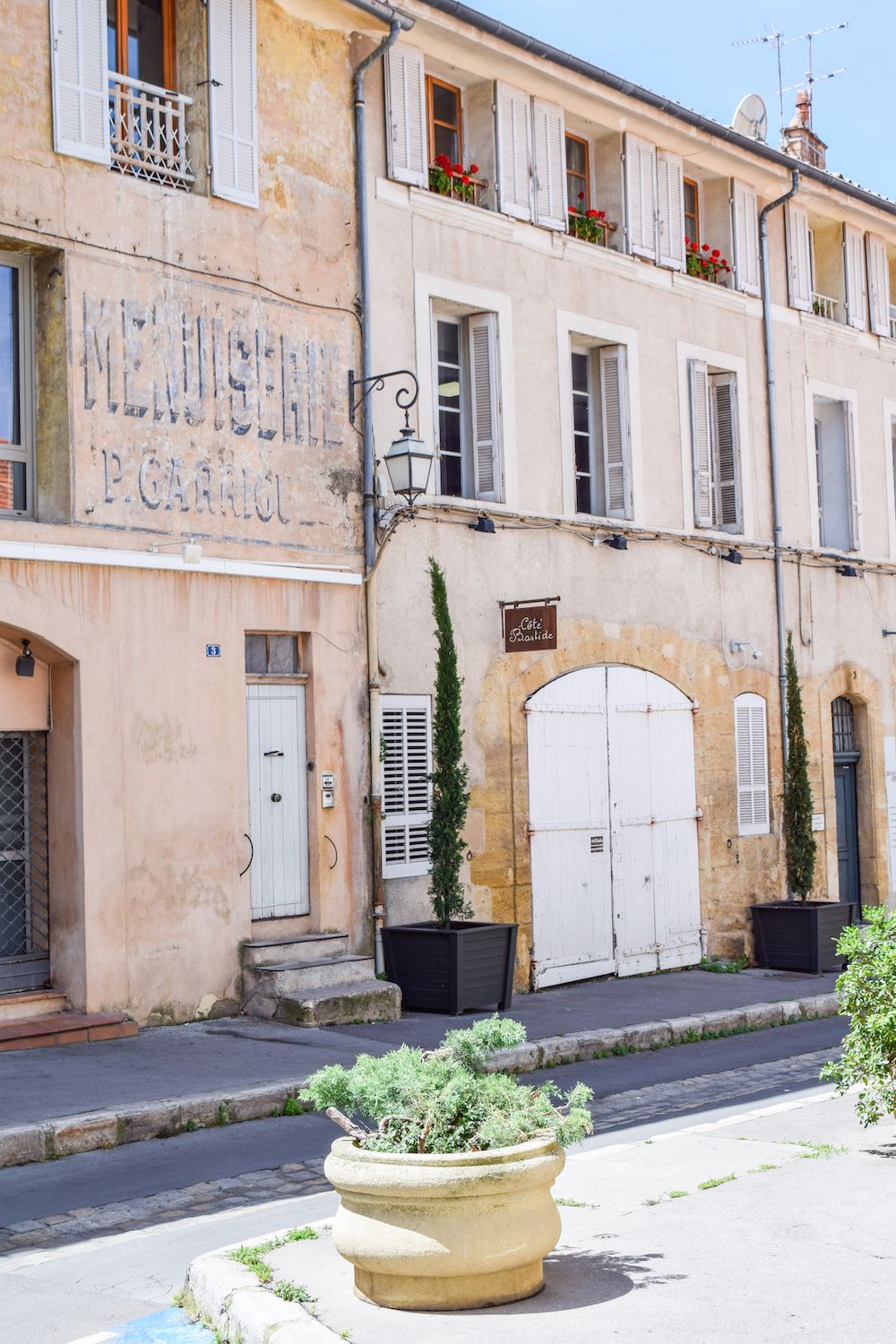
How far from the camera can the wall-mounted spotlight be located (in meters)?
11.3

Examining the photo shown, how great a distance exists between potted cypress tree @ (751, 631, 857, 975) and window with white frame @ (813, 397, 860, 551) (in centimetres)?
Answer: 238

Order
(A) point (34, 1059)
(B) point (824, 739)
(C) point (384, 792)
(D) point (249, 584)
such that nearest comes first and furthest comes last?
(A) point (34, 1059) < (D) point (249, 584) < (C) point (384, 792) < (B) point (824, 739)

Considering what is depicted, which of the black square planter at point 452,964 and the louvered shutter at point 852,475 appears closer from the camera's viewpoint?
the black square planter at point 452,964

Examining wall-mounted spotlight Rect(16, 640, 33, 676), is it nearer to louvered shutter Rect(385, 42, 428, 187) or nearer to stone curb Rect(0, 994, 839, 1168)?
stone curb Rect(0, 994, 839, 1168)

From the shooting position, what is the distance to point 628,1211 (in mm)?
6594

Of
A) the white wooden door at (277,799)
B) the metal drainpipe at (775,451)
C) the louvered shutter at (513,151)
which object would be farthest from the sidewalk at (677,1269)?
the metal drainpipe at (775,451)

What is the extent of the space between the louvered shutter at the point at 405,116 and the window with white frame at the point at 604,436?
9.44 feet

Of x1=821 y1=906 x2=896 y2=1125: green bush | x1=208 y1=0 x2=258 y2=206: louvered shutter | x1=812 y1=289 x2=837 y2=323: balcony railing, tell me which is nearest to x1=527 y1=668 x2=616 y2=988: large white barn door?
x1=208 y1=0 x2=258 y2=206: louvered shutter

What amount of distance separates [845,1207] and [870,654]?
1454 cm

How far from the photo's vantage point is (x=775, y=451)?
60.8 feet

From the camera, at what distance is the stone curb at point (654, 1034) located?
11.3 meters

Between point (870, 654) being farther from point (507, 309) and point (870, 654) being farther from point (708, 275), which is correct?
point (507, 309)

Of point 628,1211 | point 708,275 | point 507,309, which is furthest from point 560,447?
point 628,1211

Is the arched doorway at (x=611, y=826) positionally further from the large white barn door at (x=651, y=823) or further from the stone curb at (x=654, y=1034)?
the stone curb at (x=654, y=1034)
